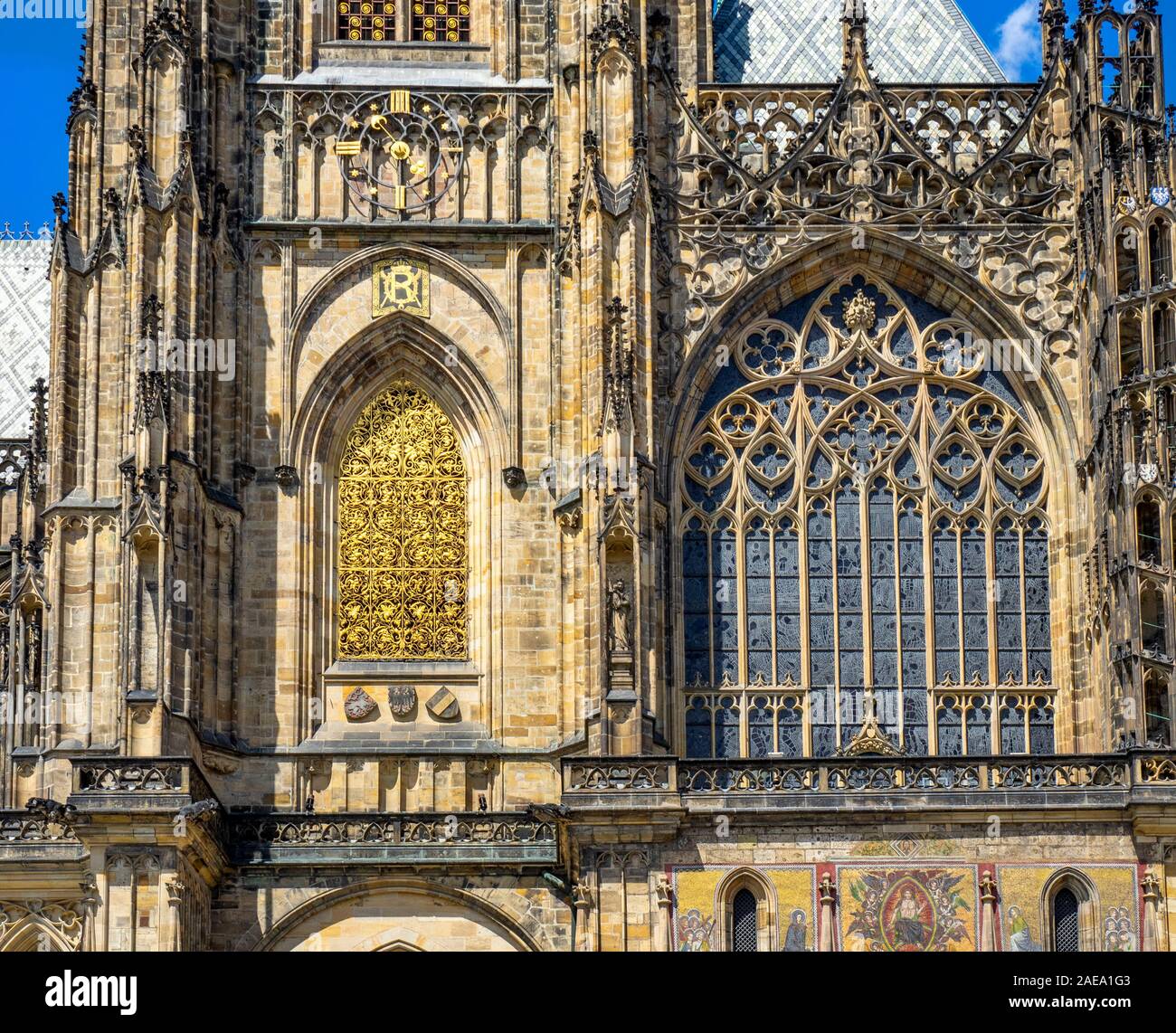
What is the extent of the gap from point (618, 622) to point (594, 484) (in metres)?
1.75

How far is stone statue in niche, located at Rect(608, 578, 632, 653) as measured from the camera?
114ft

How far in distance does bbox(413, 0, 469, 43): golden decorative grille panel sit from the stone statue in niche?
27.6 feet

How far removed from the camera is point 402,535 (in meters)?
37.4

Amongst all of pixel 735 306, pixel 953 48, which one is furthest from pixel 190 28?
pixel 953 48

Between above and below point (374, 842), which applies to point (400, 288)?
above

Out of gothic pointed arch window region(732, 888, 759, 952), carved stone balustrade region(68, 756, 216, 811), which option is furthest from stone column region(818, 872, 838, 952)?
carved stone balustrade region(68, 756, 216, 811)

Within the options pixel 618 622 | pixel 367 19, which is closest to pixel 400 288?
pixel 367 19

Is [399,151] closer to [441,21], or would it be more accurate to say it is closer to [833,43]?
[441,21]

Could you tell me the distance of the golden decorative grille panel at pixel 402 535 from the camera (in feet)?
121

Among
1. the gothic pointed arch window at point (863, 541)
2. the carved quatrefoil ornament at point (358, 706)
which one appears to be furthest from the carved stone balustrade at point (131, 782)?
the gothic pointed arch window at point (863, 541)

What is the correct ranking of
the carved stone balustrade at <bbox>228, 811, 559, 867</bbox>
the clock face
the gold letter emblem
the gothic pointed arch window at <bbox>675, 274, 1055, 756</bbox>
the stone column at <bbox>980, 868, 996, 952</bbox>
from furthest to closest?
the clock face → the gold letter emblem → the gothic pointed arch window at <bbox>675, 274, 1055, 756</bbox> → the carved stone balustrade at <bbox>228, 811, 559, 867</bbox> → the stone column at <bbox>980, 868, 996, 952</bbox>

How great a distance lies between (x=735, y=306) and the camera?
124 feet

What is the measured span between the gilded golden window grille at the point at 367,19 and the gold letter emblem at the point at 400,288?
10.5 ft

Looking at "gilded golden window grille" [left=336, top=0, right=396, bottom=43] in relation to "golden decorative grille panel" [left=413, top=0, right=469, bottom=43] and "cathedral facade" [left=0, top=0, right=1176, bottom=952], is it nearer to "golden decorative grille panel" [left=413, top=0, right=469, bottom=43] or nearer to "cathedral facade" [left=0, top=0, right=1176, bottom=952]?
"cathedral facade" [left=0, top=0, right=1176, bottom=952]
